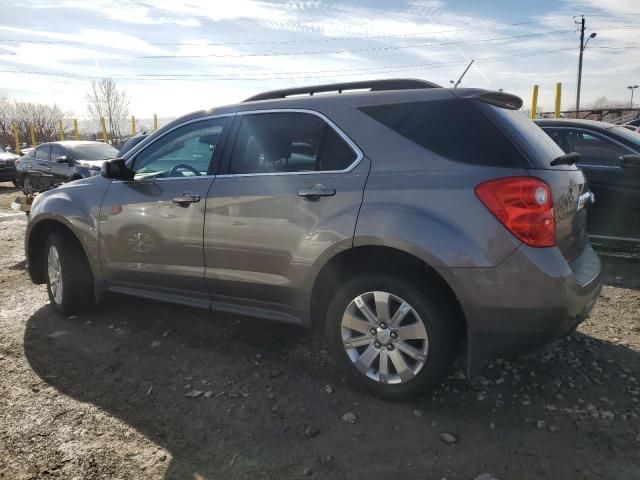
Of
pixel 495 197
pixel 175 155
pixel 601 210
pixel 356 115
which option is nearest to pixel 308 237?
pixel 356 115

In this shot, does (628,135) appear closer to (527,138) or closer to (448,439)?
(527,138)

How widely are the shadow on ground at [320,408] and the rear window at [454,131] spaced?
1.39 meters

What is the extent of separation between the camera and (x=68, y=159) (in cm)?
1138

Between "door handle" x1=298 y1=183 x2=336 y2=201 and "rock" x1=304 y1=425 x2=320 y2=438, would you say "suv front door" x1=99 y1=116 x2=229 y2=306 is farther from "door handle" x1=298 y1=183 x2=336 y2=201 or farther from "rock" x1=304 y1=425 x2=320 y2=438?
"rock" x1=304 y1=425 x2=320 y2=438

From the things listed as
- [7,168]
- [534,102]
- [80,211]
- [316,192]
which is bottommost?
[7,168]

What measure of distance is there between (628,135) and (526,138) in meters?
3.87

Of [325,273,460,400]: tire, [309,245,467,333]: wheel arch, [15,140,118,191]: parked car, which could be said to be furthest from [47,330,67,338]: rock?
[15,140,118,191]: parked car

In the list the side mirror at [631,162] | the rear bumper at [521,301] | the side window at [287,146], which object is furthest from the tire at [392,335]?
the side mirror at [631,162]

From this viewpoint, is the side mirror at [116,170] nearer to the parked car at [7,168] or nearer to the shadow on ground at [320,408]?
the shadow on ground at [320,408]

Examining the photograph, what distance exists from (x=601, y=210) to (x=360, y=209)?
159 inches

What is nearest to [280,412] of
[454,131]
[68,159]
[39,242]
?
[454,131]

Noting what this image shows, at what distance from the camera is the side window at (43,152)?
41.3 ft

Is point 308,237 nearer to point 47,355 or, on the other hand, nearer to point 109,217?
point 109,217

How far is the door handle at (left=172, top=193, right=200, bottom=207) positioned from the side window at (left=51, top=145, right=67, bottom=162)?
32.7 ft
